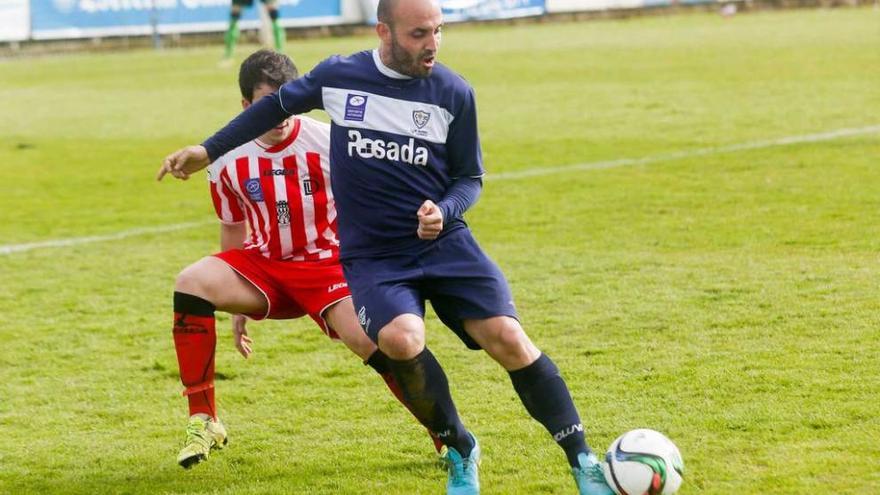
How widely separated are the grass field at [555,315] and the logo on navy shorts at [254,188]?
991mm

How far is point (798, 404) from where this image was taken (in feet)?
19.0

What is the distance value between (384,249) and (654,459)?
119 centimetres

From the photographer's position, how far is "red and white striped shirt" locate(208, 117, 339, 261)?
5.88 metres

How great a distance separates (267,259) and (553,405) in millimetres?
1541

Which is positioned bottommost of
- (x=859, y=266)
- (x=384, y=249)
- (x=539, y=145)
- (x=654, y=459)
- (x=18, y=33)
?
(x=18, y=33)

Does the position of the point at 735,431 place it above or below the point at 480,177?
below

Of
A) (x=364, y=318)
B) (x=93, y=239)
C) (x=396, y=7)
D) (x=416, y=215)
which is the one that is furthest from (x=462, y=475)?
(x=93, y=239)

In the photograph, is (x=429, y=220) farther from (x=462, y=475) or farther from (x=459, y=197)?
(x=462, y=475)

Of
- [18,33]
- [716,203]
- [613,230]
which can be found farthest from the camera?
[18,33]

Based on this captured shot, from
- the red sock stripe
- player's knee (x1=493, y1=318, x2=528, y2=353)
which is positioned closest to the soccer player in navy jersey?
player's knee (x1=493, y1=318, x2=528, y2=353)

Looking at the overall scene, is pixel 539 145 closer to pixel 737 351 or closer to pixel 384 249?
pixel 737 351

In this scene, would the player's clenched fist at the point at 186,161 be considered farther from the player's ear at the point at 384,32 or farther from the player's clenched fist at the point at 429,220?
the player's clenched fist at the point at 429,220

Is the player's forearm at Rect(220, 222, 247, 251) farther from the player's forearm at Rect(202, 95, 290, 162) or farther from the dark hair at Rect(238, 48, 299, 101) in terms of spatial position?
the player's forearm at Rect(202, 95, 290, 162)

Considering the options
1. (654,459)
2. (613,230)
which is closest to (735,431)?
(654,459)
